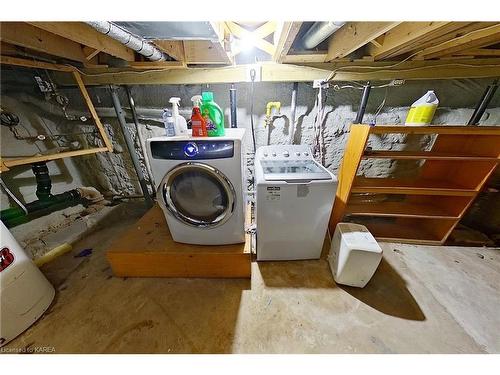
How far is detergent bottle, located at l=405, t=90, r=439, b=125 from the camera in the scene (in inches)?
57.6

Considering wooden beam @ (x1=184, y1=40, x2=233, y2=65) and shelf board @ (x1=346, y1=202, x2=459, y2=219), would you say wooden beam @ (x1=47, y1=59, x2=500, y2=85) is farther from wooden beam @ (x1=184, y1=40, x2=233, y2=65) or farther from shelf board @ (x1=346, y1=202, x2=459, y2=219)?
shelf board @ (x1=346, y1=202, x2=459, y2=219)

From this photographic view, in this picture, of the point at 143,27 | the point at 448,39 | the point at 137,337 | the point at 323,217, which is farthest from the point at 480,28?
the point at 137,337

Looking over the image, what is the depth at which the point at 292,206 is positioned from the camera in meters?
1.39

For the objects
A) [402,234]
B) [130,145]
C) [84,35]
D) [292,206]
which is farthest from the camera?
[130,145]

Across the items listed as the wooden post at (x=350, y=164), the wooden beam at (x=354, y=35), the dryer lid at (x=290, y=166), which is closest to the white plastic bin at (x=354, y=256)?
the wooden post at (x=350, y=164)

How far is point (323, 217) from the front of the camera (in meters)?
1.45

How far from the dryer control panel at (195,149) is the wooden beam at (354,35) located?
1074mm

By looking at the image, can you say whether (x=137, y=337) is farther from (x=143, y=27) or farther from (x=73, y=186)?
(x=73, y=186)

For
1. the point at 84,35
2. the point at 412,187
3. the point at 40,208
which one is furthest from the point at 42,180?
the point at 412,187

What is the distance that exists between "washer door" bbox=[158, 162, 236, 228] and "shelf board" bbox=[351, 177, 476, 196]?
50.6 inches

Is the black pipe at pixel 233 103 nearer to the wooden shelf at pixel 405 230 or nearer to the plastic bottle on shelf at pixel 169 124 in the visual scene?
the plastic bottle on shelf at pixel 169 124

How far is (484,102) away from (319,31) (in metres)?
1.99

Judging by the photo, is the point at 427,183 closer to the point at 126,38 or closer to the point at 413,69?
the point at 413,69

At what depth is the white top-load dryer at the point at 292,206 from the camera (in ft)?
4.33
